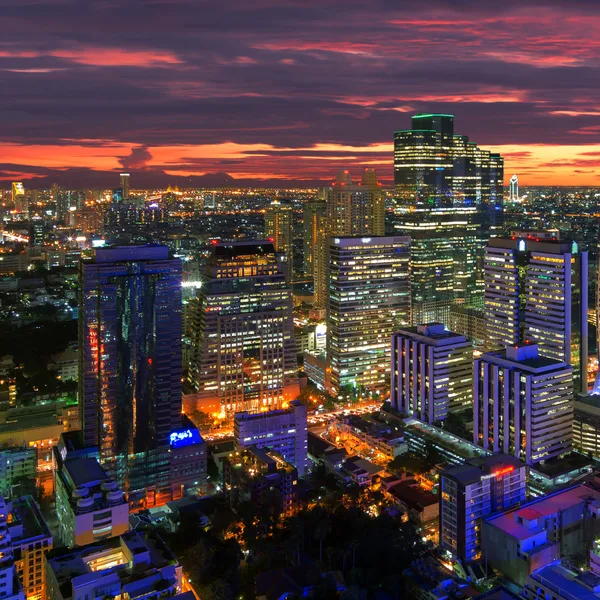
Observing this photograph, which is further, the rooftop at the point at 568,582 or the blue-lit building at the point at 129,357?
the blue-lit building at the point at 129,357

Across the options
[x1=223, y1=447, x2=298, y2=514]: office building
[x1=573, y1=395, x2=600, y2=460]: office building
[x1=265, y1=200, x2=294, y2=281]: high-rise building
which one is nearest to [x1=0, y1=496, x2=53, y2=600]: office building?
[x1=223, y1=447, x2=298, y2=514]: office building

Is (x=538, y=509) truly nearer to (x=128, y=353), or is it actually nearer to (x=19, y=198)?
(x=128, y=353)

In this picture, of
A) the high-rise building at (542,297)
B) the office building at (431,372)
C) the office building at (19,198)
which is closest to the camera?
the office building at (431,372)

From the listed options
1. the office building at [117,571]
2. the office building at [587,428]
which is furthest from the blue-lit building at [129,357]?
the office building at [587,428]

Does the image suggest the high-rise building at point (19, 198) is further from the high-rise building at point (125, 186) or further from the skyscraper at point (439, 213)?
the skyscraper at point (439, 213)

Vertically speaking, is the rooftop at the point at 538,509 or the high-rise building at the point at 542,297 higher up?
the high-rise building at the point at 542,297

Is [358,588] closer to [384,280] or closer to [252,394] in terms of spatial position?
[252,394]

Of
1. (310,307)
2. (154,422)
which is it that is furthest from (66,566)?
(310,307)
